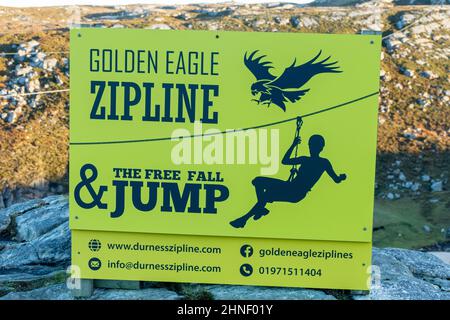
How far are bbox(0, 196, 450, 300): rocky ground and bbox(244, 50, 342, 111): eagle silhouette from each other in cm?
205

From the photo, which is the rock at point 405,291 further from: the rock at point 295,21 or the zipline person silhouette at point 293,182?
the rock at point 295,21

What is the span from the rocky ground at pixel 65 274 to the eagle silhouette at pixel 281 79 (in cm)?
205

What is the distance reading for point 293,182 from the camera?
19.1 ft

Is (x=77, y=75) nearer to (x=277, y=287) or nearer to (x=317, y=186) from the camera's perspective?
(x=317, y=186)

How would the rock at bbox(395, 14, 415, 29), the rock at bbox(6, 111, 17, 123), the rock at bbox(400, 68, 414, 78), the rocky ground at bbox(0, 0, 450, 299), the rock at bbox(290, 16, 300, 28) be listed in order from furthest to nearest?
the rock at bbox(395, 14, 415, 29) → the rock at bbox(290, 16, 300, 28) → the rock at bbox(400, 68, 414, 78) → the rock at bbox(6, 111, 17, 123) → the rocky ground at bbox(0, 0, 450, 299)

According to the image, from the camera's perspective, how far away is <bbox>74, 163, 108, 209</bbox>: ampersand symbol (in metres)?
5.90

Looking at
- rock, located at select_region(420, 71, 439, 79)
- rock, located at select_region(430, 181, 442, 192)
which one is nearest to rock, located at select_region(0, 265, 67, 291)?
rock, located at select_region(430, 181, 442, 192)

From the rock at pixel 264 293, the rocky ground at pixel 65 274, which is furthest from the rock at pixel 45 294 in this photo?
the rock at pixel 264 293

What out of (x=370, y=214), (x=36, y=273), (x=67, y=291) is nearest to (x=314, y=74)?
(x=370, y=214)

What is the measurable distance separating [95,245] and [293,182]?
217 centimetres

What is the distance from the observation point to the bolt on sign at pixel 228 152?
18.7 feet

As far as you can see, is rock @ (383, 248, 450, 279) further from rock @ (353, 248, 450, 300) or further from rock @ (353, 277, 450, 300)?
rock @ (353, 277, 450, 300)

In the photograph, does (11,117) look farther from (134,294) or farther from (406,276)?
(406,276)

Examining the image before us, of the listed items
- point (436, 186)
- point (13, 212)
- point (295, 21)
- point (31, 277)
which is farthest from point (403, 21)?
point (31, 277)
